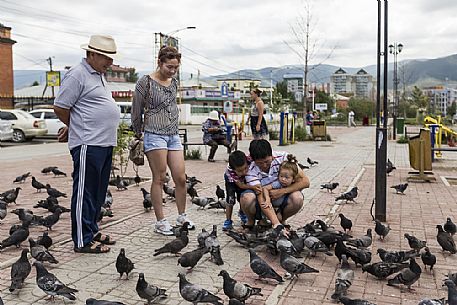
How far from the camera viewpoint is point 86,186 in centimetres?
570

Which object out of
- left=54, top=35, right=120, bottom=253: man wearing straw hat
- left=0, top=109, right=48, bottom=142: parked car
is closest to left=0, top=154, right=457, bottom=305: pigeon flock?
left=54, top=35, right=120, bottom=253: man wearing straw hat

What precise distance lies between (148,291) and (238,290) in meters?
0.74

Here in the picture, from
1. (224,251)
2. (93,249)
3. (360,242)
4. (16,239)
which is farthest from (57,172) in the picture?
(360,242)

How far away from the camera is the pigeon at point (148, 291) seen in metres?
4.42

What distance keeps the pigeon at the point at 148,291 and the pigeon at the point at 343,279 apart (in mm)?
1467

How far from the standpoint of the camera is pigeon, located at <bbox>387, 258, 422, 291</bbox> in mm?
4848

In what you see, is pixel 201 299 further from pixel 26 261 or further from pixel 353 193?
pixel 353 193

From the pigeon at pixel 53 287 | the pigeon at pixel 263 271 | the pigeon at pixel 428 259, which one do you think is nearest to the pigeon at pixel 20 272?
the pigeon at pixel 53 287

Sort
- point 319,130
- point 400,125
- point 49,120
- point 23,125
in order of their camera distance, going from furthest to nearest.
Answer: point 400,125 < point 49,120 < point 319,130 < point 23,125

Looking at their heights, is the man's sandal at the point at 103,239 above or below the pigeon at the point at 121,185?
below

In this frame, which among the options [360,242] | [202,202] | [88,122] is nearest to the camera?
[88,122]

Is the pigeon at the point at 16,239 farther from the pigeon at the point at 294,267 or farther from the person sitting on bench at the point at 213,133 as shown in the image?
the person sitting on bench at the point at 213,133

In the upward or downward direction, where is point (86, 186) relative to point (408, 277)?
upward

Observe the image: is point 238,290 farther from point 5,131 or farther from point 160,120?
point 5,131
